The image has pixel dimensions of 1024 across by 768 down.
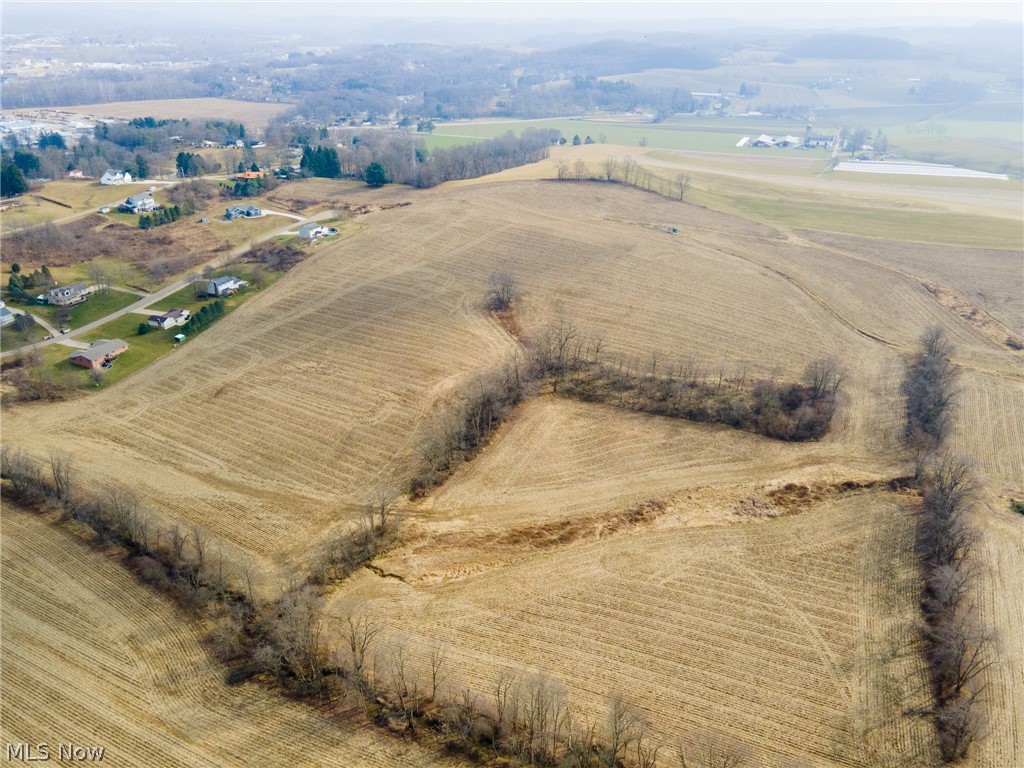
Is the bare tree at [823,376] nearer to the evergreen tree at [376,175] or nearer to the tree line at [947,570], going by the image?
the tree line at [947,570]

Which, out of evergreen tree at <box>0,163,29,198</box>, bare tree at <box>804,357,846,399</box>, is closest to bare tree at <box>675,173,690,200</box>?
bare tree at <box>804,357,846,399</box>

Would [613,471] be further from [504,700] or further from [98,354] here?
[98,354]

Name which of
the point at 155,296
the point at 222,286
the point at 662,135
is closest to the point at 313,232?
the point at 222,286

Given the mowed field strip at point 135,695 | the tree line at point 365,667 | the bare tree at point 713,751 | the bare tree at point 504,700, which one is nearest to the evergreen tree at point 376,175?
the tree line at point 365,667

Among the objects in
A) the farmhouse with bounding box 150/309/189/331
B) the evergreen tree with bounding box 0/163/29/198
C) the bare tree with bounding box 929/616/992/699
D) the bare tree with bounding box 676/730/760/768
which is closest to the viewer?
the bare tree with bounding box 676/730/760/768

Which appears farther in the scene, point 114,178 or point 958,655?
point 114,178

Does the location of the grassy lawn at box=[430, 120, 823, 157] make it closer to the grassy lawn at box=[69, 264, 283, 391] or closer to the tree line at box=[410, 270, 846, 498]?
the grassy lawn at box=[69, 264, 283, 391]

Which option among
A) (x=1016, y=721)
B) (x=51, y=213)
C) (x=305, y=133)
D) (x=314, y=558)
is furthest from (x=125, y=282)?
(x=305, y=133)
